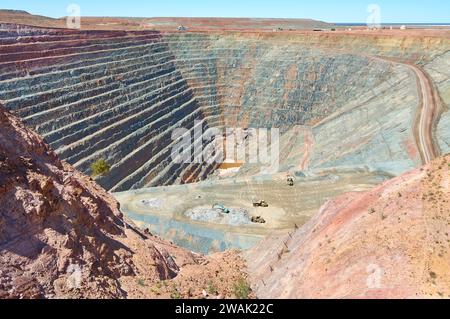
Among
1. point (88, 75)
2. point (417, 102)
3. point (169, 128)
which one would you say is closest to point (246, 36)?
point (169, 128)

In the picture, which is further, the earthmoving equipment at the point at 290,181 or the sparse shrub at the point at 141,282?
the earthmoving equipment at the point at 290,181

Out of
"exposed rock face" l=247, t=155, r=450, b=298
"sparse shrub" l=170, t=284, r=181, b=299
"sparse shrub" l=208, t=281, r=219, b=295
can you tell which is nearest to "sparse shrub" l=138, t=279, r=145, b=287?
"sparse shrub" l=170, t=284, r=181, b=299

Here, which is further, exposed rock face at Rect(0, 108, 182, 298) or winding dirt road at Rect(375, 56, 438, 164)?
winding dirt road at Rect(375, 56, 438, 164)

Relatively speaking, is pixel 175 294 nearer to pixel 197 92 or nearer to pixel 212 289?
pixel 212 289

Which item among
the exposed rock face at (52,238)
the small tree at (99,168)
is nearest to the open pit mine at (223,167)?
the exposed rock face at (52,238)

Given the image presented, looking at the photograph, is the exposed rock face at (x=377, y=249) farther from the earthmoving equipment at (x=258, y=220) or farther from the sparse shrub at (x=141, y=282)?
the earthmoving equipment at (x=258, y=220)

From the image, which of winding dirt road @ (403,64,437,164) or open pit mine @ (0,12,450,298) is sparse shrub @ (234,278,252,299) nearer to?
open pit mine @ (0,12,450,298)

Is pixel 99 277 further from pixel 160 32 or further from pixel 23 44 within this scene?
pixel 160 32
